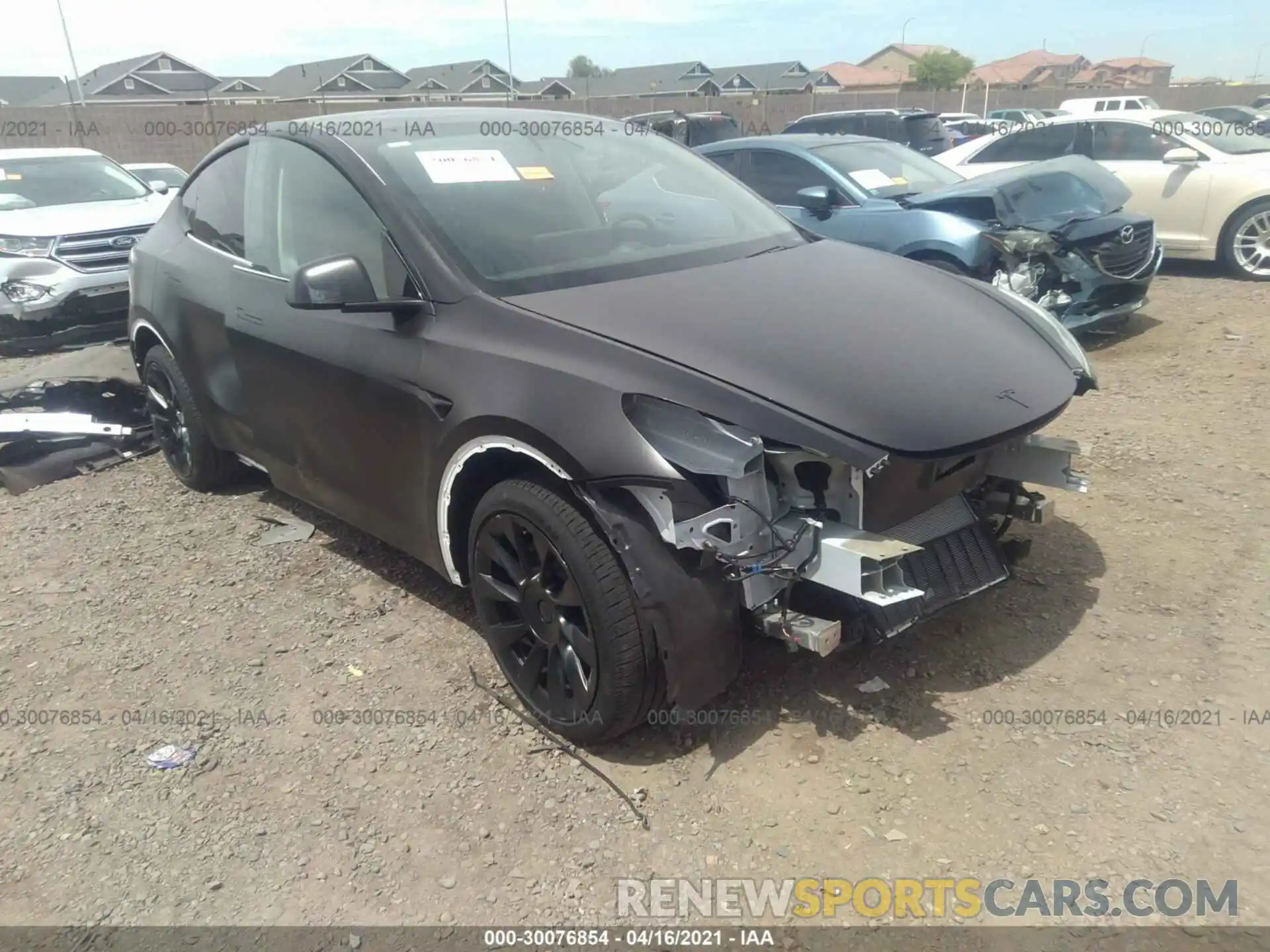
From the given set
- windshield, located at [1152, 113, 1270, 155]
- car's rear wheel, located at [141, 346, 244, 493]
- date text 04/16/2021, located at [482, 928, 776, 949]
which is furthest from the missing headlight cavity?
windshield, located at [1152, 113, 1270, 155]

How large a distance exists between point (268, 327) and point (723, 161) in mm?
5470

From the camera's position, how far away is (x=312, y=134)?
3436 millimetres

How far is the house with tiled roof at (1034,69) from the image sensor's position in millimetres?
88062

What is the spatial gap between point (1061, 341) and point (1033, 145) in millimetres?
7956

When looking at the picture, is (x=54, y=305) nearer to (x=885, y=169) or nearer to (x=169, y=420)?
(x=169, y=420)

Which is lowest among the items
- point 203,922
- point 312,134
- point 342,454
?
point 203,922

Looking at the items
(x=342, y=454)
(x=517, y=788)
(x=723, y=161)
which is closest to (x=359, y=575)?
(x=342, y=454)

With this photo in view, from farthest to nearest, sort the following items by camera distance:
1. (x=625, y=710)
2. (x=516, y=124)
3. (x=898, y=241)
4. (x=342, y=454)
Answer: (x=898, y=241) → (x=516, y=124) → (x=342, y=454) → (x=625, y=710)

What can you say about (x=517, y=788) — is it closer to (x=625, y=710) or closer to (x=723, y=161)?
(x=625, y=710)

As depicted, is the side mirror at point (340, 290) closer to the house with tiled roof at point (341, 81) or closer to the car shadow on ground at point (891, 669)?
the car shadow on ground at point (891, 669)

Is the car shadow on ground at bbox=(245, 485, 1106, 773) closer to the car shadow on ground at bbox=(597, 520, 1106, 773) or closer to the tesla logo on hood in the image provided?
the car shadow on ground at bbox=(597, 520, 1106, 773)

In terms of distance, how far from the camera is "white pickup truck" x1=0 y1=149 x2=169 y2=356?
7219 millimetres

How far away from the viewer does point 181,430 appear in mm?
4621

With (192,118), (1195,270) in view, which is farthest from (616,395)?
(192,118)
